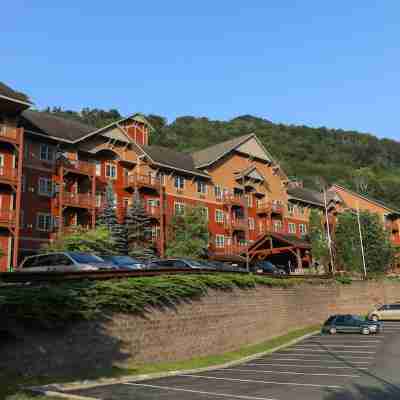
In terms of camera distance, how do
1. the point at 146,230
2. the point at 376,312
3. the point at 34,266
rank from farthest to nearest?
the point at 146,230 → the point at 376,312 → the point at 34,266

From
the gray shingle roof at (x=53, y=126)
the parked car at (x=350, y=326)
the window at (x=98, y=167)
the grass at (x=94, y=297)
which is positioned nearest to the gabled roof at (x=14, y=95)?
the gray shingle roof at (x=53, y=126)

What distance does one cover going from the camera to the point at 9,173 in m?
37.9

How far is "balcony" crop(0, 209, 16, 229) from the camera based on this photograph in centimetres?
3628

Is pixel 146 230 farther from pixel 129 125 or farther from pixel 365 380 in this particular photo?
pixel 365 380

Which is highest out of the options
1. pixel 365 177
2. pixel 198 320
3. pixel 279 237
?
pixel 365 177

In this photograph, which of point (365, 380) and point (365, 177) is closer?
point (365, 380)

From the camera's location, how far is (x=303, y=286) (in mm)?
38969

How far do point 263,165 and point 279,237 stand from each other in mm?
12393

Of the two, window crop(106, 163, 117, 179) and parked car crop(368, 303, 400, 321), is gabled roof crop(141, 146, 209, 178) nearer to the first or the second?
window crop(106, 163, 117, 179)

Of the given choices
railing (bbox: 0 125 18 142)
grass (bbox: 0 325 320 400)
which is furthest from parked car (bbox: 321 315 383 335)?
railing (bbox: 0 125 18 142)

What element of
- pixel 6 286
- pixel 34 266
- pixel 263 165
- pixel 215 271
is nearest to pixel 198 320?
pixel 215 271

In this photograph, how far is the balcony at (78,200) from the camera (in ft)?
135

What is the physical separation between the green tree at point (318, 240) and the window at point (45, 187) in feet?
93.9

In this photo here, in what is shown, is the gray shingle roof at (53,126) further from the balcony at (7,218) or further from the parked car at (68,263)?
the parked car at (68,263)
